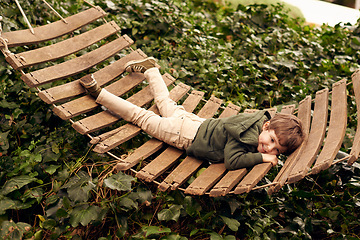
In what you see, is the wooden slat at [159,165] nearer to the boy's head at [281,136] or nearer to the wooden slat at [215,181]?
the wooden slat at [215,181]

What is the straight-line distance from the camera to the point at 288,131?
2.64 m

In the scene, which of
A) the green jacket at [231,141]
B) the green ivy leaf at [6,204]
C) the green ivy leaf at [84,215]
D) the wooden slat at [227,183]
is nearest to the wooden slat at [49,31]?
the green ivy leaf at [6,204]

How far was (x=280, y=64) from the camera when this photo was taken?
4.51m

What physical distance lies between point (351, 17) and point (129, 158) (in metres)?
6.86

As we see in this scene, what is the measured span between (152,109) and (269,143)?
4.17 ft

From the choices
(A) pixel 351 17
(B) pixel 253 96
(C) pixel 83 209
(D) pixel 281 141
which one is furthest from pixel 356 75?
(A) pixel 351 17

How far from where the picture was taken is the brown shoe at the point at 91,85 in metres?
3.22

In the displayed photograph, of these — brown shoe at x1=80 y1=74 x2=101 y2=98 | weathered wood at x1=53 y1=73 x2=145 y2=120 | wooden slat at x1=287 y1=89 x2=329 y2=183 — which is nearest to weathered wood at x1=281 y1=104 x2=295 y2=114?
wooden slat at x1=287 y1=89 x2=329 y2=183

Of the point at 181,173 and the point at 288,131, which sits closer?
the point at 288,131

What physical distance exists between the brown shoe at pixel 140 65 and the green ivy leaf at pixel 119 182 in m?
1.38

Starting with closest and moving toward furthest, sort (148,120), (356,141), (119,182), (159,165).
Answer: (356,141) → (119,182) → (159,165) → (148,120)

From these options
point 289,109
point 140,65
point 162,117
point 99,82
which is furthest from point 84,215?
point 289,109

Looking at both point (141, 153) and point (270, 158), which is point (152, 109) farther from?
point (270, 158)

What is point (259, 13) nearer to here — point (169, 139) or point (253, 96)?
point (253, 96)
